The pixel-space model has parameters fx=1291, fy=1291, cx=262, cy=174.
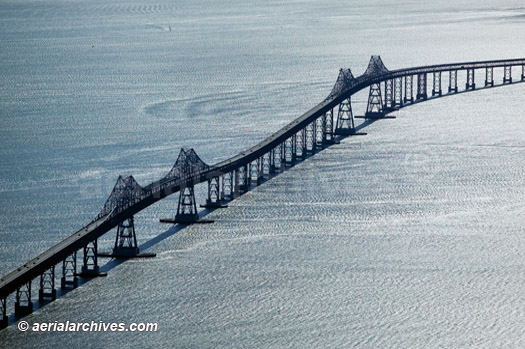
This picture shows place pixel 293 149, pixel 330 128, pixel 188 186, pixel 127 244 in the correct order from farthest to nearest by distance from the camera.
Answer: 1. pixel 330 128
2. pixel 293 149
3. pixel 188 186
4. pixel 127 244

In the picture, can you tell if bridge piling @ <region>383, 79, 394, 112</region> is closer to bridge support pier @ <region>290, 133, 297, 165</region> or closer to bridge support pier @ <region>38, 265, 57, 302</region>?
bridge support pier @ <region>290, 133, 297, 165</region>

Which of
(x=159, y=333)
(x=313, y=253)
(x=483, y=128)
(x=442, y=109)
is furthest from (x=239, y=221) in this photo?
(x=442, y=109)

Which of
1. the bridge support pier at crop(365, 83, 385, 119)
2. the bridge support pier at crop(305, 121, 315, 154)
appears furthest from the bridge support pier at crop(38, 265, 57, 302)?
the bridge support pier at crop(365, 83, 385, 119)

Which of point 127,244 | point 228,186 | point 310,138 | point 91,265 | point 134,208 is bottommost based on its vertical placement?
point 91,265

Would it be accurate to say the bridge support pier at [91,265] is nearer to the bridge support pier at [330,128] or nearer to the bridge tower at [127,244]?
the bridge tower at [127,244]

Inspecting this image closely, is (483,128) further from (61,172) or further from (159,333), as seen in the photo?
(159,333)

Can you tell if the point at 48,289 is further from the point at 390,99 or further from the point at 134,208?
the point at 390,99

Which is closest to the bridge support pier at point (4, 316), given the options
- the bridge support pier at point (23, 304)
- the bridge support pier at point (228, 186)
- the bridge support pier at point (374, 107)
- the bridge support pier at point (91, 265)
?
the bridge support pier at point (23, 304)

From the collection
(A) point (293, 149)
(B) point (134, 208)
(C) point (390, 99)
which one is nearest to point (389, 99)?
(C) point (390, 99)
